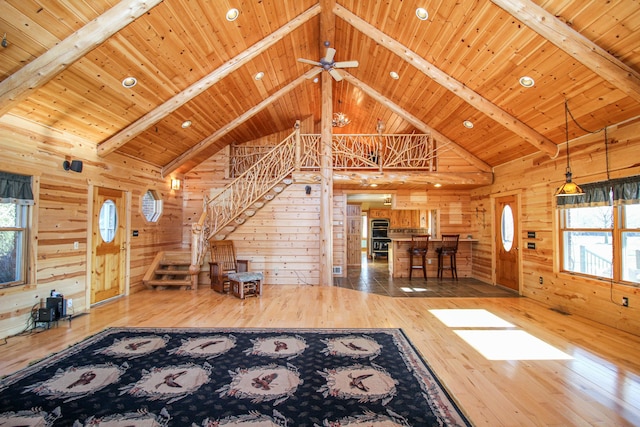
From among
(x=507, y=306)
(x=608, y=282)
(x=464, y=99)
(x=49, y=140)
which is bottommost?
(x=507, y=306)

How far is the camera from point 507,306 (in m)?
5.59

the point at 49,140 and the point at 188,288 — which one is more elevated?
the point at 49,140

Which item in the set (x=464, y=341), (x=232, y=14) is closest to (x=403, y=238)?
(x=464, y=341)

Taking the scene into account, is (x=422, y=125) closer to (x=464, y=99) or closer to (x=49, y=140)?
(x=464, y=99)

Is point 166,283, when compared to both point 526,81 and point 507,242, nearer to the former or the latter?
point 526,81

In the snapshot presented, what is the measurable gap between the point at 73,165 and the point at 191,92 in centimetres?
221

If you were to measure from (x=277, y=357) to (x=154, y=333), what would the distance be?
6.22 feet

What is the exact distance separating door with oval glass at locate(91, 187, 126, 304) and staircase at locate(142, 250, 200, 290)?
28.4 inches

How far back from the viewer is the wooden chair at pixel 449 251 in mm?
8168

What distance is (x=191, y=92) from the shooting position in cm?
524

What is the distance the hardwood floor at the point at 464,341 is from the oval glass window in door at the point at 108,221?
1267 mm

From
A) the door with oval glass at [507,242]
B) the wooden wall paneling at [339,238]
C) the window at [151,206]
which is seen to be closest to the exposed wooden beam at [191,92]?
the window at [151,206]

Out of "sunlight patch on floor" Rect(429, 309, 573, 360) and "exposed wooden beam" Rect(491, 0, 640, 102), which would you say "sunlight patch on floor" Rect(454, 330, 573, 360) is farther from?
"exposed wooden beam" Rect(491, 0, 640, 102)

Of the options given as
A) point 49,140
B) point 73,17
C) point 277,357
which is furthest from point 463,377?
point 49,140
